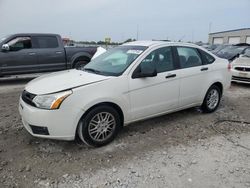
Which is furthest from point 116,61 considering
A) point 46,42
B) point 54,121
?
point 46,42

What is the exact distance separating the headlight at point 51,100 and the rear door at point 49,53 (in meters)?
6.05

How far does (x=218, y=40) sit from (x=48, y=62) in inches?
1972

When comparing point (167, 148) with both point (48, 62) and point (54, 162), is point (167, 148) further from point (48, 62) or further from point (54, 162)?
point (48, 62)

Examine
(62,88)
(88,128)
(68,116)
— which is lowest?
(88,128)

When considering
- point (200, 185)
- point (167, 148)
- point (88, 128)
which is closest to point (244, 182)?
point (200, 185)

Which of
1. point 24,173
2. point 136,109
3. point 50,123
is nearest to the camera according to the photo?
point 24,173

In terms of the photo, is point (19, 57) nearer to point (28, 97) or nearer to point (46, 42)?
point (46, 42)

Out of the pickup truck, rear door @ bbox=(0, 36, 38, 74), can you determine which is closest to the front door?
the pickup truck

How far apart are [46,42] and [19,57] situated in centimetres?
114

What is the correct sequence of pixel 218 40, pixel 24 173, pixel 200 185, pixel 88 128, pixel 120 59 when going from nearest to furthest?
pixel 200 185
pixel 24 173
pixel 88 128
pixel 120 59
pixel 218 40

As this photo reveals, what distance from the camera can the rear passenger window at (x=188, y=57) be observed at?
4.48 metres

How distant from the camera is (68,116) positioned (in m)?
3.19

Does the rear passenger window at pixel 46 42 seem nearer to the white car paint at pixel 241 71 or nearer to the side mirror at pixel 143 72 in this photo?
the side mirror at pixel 143 72

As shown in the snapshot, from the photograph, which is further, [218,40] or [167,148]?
[218,40]
